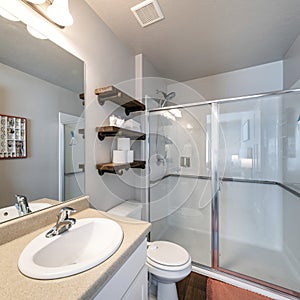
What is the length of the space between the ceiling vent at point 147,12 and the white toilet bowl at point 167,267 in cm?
199

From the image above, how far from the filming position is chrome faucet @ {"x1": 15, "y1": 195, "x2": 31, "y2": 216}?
889mm

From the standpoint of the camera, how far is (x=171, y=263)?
1.24 meters

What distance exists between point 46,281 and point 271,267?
2.18m

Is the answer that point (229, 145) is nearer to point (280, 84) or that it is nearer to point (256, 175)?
point (256, 175)

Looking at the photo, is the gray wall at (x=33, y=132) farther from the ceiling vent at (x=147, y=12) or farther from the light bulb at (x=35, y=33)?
the ceiling vent at (x=147, y=12)

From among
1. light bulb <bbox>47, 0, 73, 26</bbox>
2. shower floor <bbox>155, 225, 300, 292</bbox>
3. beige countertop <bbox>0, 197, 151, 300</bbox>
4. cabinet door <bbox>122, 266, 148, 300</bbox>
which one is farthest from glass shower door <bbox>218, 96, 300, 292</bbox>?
light bulb <bbox>47, 0, 73, 26</bbox>

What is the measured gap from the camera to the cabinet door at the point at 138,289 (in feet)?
2.55

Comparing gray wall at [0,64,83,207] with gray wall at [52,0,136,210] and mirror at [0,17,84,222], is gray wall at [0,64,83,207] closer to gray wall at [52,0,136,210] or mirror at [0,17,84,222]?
mirror at [0,17,84,222]

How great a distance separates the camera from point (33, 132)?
3.18 ft

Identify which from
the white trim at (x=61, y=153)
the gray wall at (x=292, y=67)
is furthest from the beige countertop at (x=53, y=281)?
the gray wall at (x=292, y=67)

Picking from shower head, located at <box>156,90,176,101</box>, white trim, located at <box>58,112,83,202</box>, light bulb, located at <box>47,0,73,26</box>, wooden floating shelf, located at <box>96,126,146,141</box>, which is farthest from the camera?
shower head, located at <box>156,90,176,101</box>

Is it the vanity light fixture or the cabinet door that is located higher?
the vanity light fixture

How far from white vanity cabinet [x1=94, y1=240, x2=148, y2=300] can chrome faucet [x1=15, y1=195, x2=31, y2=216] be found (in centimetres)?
61

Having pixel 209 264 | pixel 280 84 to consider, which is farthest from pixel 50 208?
pixel 280 84
